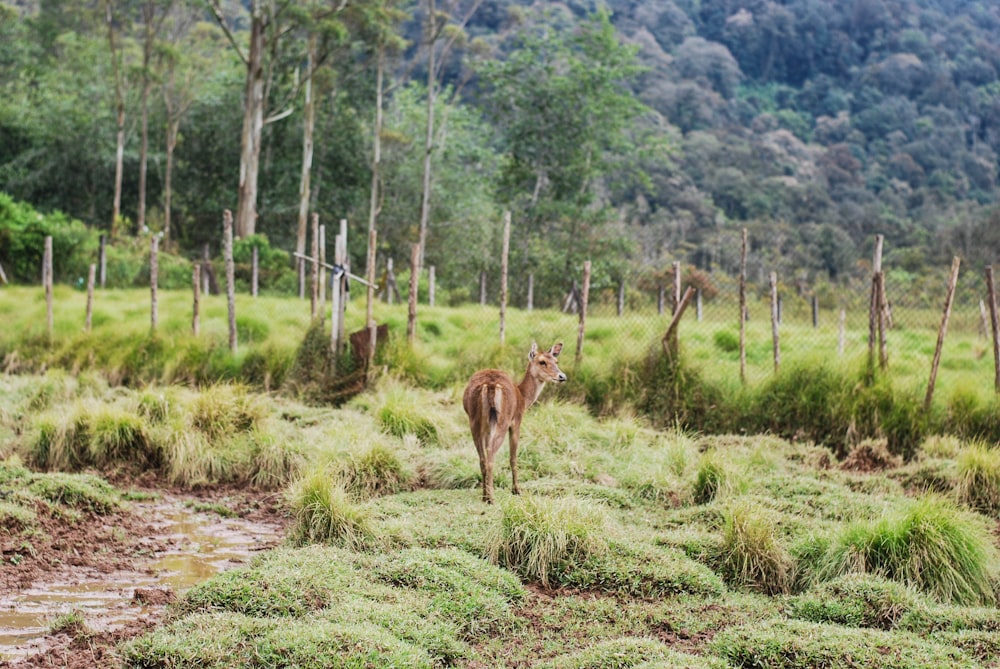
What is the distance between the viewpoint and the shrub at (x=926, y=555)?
692cm

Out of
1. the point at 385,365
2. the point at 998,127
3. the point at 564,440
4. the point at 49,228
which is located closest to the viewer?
the point at 564,440

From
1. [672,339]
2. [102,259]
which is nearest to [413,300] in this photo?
[672,339]

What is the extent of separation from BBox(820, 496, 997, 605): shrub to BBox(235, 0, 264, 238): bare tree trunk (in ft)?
74.5

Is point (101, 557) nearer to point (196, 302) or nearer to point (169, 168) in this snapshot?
point (196, 302)

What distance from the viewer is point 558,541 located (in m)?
7.23

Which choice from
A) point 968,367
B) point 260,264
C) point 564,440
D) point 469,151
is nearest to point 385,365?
point 564,440

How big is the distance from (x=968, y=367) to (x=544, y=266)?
12225 millimetres

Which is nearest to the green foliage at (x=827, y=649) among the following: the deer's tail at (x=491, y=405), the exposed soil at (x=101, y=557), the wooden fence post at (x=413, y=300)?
the deer's tail at (x=491, y=405)

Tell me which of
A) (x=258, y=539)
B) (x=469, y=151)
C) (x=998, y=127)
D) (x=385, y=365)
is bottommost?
(x=258, y=539)

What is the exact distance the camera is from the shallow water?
6160 mm

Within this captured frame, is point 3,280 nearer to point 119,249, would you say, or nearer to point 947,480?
point 119,249

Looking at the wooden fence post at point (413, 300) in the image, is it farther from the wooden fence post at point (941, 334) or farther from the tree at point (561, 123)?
the tree at point (561, 123)

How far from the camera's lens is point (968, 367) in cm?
1452

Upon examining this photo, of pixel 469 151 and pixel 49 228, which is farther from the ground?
pixel 469 151
